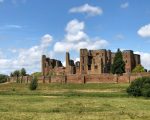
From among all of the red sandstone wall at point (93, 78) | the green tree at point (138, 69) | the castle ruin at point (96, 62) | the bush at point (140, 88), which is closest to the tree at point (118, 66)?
the green tree at point (138, 69)

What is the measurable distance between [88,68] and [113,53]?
9.90m

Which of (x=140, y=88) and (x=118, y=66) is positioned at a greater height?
(x=118, y=66)

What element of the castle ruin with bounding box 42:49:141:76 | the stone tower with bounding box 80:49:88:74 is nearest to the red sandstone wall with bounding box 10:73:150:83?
the castle ruin with bounding box 42:49:141:76

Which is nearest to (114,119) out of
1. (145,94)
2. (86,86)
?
(145,94)

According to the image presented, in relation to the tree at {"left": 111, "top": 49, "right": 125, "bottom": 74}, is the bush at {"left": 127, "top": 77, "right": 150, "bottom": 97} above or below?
below

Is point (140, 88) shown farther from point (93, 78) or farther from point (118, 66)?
point (118, 66)

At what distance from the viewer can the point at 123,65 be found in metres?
110

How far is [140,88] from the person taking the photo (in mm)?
66000

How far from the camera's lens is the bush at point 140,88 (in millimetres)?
64125

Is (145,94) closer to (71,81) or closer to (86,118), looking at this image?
(86,118)

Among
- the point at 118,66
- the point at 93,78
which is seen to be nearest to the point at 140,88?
the point at 93,78

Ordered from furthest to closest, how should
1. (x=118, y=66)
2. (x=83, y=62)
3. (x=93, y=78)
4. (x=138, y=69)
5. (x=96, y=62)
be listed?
(x=83, y=62), (x=96, y=62), (x=138, y=69), (x=118, y=66), (x=93, y=78)

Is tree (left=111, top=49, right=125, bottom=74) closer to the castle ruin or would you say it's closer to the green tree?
the green tree

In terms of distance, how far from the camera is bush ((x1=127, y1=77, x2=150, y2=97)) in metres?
64.1
